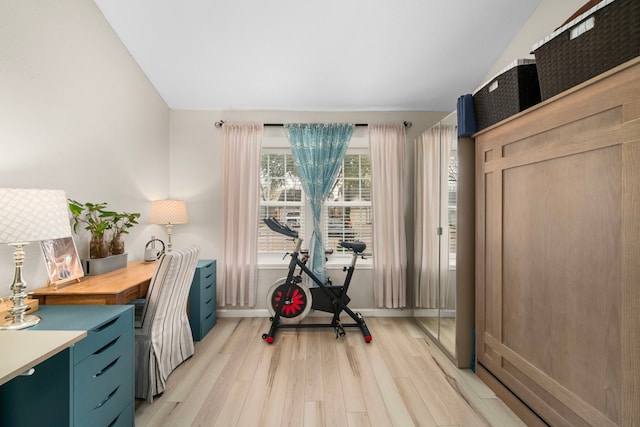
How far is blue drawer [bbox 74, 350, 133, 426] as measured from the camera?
1.26 metres

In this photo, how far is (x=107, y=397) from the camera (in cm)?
142

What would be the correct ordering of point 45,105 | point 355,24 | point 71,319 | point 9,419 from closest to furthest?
point 9,419
point 71,319
point 45,105
point 355,24

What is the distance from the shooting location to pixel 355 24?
7.63 ft

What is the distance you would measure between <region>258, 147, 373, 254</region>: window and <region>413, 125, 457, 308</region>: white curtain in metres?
0.62

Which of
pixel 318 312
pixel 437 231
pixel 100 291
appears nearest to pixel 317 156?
pixel 437 231

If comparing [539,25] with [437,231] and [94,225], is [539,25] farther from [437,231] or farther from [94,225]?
[94,225]

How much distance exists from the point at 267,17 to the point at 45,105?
1693 mm

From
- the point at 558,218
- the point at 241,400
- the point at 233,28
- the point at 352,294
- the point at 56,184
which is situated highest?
the point at 233,28

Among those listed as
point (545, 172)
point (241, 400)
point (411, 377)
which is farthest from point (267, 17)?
point (411, 377)

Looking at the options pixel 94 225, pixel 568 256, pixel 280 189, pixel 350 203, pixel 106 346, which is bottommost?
pixel 106 346

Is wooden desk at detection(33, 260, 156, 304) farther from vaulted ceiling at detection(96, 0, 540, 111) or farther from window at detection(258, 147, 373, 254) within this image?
vaulted ceiling at detection(96, 0, 540, 111)

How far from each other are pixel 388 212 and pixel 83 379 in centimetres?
281

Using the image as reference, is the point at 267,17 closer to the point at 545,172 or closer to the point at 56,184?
the point at 56,184

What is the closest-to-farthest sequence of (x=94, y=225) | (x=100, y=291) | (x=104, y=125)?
(x=100, y=291) → (x=94, y=225) → (x=104, y=125)
